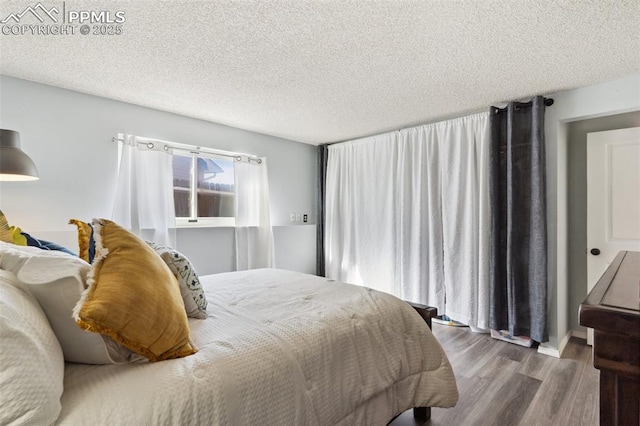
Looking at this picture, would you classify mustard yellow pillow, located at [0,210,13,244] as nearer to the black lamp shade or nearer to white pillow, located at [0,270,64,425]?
the black lamp shade

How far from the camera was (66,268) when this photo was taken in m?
0.99

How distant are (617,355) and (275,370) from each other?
992mm

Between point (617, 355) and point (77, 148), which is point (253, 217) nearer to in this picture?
point (77, 148)

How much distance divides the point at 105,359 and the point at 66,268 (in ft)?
1.08

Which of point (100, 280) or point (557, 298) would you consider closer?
point (100, 280)

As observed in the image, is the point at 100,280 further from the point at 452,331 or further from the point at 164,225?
the point at 452,331

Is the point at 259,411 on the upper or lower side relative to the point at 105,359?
lower

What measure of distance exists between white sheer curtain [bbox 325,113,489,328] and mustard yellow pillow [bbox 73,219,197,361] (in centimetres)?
288

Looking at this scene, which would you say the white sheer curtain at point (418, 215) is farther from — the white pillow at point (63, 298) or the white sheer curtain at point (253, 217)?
the white pillow at point (63, 298)

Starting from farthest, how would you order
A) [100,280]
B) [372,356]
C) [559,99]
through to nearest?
[559,99] < [372,356] < [100,280]

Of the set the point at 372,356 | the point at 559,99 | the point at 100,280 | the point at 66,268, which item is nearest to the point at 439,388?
the point at 372,356

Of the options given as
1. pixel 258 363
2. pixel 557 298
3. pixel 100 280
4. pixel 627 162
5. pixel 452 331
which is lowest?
pixel 452 331

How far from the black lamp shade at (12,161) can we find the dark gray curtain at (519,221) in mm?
3736

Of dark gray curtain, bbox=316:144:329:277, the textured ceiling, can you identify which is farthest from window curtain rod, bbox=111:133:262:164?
dark gray curtain, bbox=316:144:329:277
